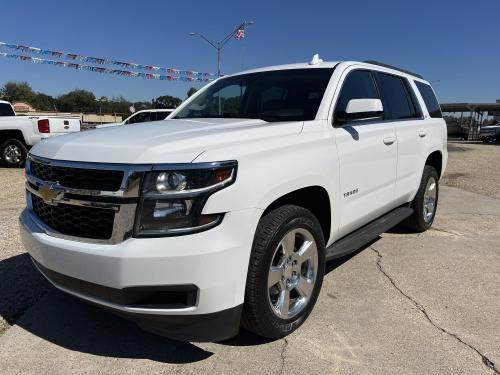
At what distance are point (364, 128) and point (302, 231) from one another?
51.1 inches

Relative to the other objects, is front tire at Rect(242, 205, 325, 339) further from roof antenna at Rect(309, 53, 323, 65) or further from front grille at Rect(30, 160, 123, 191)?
roof antenna at Rect(309, 53, 323, 65)

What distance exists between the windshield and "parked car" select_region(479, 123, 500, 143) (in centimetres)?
3137

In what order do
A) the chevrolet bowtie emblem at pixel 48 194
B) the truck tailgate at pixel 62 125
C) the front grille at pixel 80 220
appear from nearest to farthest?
the front grille at pixel 80 220
the chevrolet bowtie emblem at pixel 48 194
the truck tailgate at pixel 62 125

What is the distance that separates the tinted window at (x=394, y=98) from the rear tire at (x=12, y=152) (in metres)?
10.4

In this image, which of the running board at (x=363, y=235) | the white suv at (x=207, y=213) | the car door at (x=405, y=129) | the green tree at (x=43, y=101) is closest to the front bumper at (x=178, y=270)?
the white suv at (x=207, y=213)

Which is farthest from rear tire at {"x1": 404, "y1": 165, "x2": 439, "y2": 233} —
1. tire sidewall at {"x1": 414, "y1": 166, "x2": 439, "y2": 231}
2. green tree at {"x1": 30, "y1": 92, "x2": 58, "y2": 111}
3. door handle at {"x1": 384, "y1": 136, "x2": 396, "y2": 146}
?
green tree at {"x1": 30, "y1": 92, "x2": 58, "y2": 111}

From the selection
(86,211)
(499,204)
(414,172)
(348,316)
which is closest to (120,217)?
(86,211)

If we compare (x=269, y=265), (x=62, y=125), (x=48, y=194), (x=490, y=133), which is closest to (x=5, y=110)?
(x=62, y=125)

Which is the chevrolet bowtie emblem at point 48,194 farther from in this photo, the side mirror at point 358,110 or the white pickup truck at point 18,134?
the white pickup truck at point 18,134

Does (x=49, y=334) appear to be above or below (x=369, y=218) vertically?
below

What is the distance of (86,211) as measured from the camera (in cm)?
249

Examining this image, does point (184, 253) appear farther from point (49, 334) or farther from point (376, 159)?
point (376, 159)

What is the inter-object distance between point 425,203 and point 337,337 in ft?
10.1

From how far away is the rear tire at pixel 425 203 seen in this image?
5.30 meters
